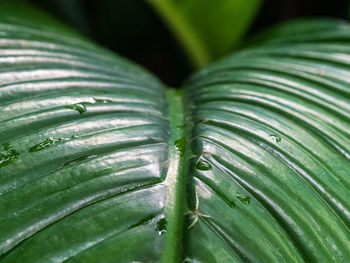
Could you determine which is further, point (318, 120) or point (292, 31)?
point (292, 31)

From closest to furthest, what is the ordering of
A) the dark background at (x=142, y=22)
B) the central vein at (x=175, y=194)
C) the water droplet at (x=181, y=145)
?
the central vein at (x=175, y=194) < the water droplet at (x=181, y=145) < the dark background at (x=142, y=22)

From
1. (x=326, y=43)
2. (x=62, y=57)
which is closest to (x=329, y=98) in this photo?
(x=326, y=43)

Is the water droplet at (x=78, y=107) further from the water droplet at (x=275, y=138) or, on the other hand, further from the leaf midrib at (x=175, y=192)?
the water droplet at (x=275, y=138)

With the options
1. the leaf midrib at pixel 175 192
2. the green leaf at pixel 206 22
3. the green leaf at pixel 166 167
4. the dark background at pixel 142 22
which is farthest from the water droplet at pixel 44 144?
the dark background at pixel 142 22

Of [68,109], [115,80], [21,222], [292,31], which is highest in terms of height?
[292,31]

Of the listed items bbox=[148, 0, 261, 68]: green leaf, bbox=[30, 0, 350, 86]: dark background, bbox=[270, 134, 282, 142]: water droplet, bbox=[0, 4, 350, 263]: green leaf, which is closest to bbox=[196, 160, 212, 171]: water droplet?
bbox=[0, 4, 350, 263]: green leaf

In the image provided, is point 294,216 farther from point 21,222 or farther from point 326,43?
point 326,43

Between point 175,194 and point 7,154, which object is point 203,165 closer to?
point 175,194

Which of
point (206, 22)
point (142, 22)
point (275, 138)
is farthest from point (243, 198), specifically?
point (142, 22)
